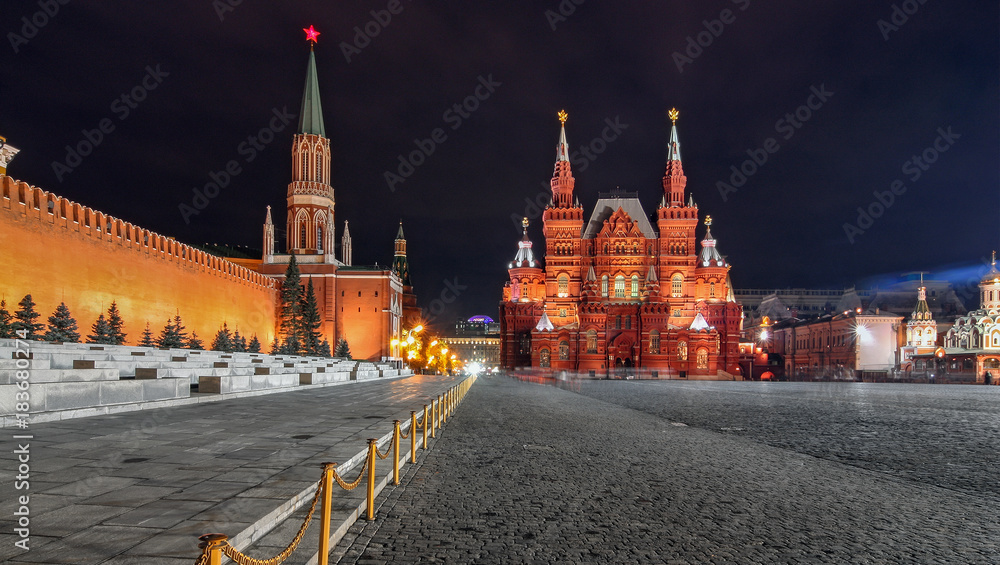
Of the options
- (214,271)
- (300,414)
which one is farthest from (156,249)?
(300,414)

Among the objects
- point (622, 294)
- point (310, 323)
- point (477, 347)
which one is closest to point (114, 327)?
point (310, 323)

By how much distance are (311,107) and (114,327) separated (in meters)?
40.2

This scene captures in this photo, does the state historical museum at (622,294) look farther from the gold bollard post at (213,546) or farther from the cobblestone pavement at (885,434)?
the gold bollard post at (213,546)

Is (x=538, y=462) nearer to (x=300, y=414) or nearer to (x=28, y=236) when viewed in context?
(x=300, y=414)

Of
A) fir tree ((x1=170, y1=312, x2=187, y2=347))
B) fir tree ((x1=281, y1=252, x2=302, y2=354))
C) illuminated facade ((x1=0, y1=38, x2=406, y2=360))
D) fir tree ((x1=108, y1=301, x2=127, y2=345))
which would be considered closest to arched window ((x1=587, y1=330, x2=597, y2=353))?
illuminated facade ((x1=0, y1=38, x2=406, y2=360))

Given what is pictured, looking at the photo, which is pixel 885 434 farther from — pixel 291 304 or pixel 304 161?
pixel 304 161

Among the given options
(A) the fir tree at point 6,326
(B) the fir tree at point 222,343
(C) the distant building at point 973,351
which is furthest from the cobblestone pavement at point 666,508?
(C) the distant building at point 973,351

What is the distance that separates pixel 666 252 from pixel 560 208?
11660mm

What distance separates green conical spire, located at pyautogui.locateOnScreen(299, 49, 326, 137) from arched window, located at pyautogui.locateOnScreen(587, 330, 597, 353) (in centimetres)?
3246

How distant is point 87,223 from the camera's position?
1085 inches

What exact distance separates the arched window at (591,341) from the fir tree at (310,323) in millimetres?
24650

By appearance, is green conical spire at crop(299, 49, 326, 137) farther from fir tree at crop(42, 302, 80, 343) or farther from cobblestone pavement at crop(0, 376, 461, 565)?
cobblestone pavement at crop(0, 376, 461, 565)

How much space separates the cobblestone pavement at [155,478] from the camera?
3584mm

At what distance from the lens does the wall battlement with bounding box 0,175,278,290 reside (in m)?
23.2
